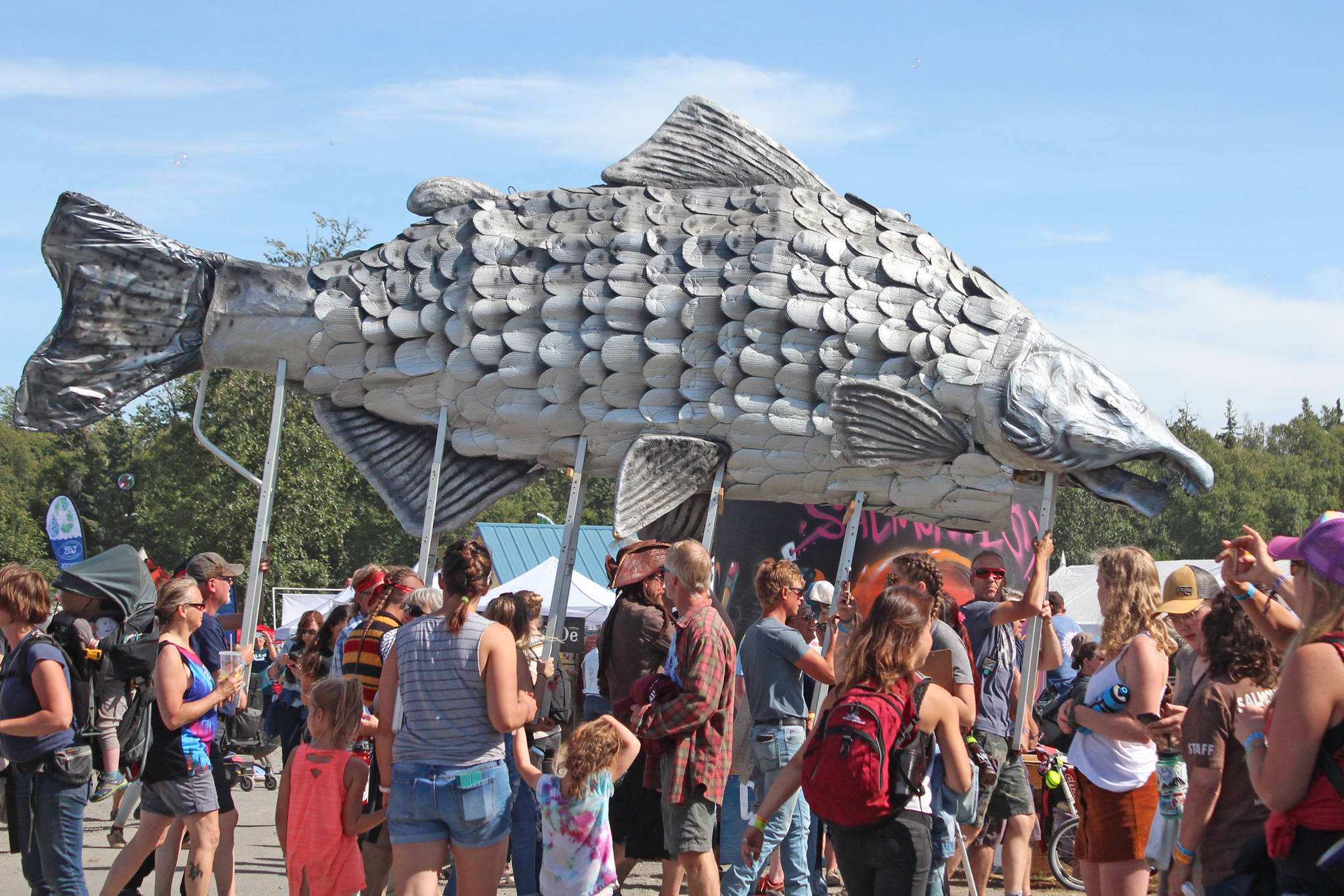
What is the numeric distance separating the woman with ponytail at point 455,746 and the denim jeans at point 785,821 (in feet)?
4.56

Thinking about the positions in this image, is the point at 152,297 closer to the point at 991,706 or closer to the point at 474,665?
the point at 474,665

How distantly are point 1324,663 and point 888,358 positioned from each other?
201 inches

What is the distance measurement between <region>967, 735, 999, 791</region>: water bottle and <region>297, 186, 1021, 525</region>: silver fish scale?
A: 8.29 ft

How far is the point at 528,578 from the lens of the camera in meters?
14.7

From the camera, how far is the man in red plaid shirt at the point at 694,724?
4879 mm

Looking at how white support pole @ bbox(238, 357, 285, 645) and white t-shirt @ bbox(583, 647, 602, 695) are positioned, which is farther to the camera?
white t-shirt @ bbox(583, 647, 602, 695)

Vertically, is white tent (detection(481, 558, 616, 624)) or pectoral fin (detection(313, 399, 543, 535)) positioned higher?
pectoral fin (detection(313, 399, 543, 535))

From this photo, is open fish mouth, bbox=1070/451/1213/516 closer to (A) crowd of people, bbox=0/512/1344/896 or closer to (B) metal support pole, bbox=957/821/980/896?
(A) crowd of people, bbox=0/512/1344/896

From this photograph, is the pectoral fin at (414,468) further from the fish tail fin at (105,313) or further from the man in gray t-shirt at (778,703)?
the man in gray t-shirt at (778,703)

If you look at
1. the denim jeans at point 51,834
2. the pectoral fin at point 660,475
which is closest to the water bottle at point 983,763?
the pectoral fin at point 660,475

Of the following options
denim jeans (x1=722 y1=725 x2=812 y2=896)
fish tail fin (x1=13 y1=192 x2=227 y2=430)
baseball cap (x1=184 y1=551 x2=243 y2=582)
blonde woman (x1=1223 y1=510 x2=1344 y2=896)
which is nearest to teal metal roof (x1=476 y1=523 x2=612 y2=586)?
fish tail fin (x1=13 y1=192 x2=227 y2=430)

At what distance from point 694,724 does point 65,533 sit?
8.59 m

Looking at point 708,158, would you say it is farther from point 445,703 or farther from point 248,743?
point 445,703

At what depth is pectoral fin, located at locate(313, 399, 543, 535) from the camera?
8.41 metres
